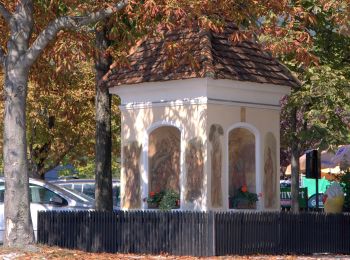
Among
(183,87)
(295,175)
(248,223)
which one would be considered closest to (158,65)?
(183,87)

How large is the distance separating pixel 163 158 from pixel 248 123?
2115mm

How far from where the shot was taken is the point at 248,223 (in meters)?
17.3

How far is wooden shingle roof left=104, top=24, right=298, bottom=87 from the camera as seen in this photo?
17562 millimetres

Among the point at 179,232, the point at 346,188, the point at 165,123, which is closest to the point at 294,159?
the point at 346,188

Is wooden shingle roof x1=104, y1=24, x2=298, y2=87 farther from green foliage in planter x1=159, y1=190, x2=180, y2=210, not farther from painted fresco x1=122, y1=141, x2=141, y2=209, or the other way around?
green foliage in planter x1=159, y1=190, x2=180, y2=210

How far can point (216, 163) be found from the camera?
1806cm

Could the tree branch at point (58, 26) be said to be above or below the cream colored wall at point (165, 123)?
above

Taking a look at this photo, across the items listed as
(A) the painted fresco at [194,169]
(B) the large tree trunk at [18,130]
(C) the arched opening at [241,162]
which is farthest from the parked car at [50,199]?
(B) the large tree trunk at [18,130]

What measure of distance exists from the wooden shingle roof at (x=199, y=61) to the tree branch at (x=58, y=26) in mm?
1878

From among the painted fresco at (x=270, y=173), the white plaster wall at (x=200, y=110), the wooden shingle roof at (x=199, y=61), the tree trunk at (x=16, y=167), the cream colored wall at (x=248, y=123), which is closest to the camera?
the tree trunk at (x=16, y=167)

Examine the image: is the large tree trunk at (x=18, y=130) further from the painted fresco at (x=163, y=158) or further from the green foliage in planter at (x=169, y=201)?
the painted fresco at (x=163, y=158)

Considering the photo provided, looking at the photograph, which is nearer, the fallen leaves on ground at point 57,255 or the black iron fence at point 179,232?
the fallen leaves on ground at point 57,255

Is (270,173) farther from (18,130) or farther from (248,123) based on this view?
(18,130)

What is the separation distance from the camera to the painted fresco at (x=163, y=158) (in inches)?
757
